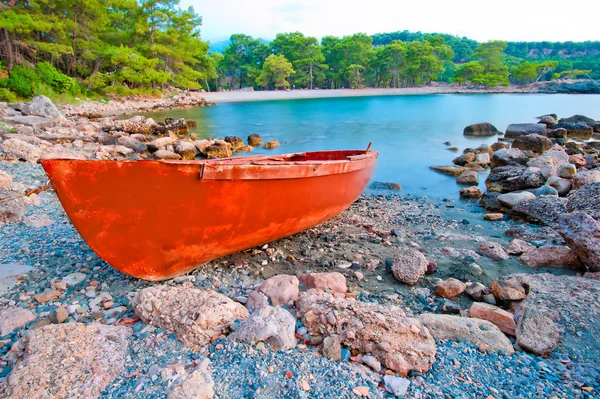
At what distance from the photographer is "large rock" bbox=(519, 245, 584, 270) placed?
156 inches

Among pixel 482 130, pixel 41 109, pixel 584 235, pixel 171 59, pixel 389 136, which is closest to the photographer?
pixel 584 235

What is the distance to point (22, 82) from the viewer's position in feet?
67.9

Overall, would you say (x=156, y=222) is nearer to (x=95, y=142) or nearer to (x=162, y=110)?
(x=95, y=142)

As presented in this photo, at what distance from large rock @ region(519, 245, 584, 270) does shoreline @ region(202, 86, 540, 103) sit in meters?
39.9

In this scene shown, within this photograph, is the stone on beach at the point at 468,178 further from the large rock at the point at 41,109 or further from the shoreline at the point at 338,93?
the shoreline at the point at 338,93

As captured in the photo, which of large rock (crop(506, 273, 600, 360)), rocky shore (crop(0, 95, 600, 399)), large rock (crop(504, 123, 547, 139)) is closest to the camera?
rocky shore (crop(0, 95, 600, 399))

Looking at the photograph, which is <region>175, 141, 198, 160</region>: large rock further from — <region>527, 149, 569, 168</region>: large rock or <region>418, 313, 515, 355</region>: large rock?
<region>418, 313, 515, 355</region>: large rock

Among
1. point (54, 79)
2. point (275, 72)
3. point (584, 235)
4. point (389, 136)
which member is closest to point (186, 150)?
point (584, 235)

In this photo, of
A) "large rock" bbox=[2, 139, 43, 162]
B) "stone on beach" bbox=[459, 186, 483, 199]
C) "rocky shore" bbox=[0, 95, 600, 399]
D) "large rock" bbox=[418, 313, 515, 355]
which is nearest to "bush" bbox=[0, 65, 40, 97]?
"large rock" bbox=[2, 139, 43, 162]

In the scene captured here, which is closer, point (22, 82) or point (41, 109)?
point (41, 109)

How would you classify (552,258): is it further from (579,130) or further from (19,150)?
(579,130)

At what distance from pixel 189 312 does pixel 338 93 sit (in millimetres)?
54645

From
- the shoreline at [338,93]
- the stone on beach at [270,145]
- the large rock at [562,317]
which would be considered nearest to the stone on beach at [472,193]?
the large rock at [562,317]

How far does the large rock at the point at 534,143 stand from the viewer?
12.1m
